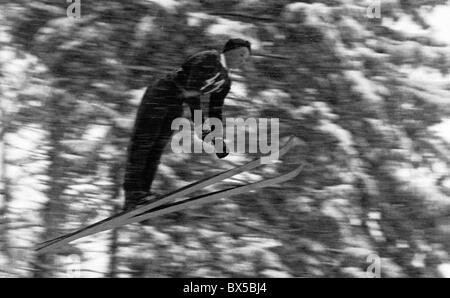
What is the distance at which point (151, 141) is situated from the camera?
128 inches

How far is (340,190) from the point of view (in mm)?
3207

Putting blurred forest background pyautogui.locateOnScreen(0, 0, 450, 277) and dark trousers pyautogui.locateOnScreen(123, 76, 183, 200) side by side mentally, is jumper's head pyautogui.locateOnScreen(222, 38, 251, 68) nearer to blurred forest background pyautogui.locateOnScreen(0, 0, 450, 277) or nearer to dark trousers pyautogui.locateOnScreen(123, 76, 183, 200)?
blurred forest background pyautogui.locateOnScreen(0, 0, 450, 277)

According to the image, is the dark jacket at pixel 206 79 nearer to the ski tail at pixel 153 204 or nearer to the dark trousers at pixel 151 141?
the dark trousers at pixel 151 141

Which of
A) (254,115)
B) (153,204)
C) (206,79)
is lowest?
(153,204)

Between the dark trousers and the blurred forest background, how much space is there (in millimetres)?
61

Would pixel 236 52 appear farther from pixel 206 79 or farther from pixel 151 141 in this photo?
pixel 151 141

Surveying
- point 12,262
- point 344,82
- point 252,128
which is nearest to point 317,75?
point 344,82

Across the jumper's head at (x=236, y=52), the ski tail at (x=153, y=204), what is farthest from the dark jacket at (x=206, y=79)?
the ski tail at (x=153, y=204)

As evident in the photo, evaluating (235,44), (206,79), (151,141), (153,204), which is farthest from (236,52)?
(153,204)

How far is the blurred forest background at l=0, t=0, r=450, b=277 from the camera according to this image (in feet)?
10.4

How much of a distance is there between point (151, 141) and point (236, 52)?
2.23 ft

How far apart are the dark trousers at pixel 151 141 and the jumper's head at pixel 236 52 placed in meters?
0.34

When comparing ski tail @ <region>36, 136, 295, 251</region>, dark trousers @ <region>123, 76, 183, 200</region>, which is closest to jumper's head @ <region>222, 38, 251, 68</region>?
dark trousers @ <region>123, 76, 183, 200</region>

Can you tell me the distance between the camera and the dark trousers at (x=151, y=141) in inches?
128
